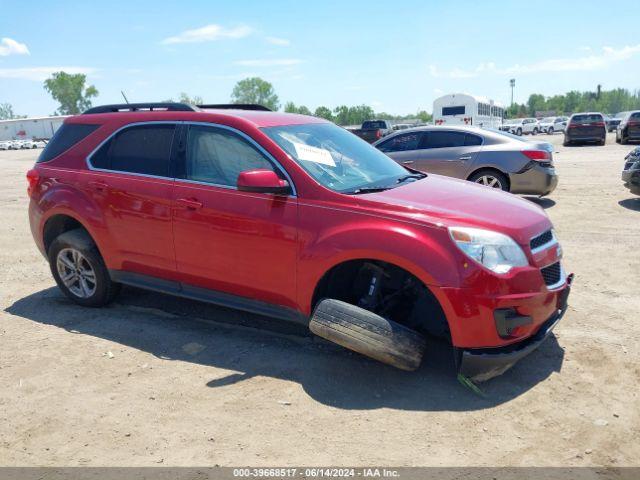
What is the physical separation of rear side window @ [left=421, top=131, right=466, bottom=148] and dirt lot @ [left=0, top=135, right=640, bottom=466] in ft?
17.2

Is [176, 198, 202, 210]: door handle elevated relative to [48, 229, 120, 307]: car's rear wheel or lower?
elevated

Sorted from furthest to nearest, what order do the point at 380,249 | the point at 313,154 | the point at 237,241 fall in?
the point at 313,154
the point at 237,241
the point at 380,249

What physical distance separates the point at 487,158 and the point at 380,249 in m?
6.86

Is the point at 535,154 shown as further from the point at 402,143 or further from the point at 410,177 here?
the point at 410,177

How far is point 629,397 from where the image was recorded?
133 inches

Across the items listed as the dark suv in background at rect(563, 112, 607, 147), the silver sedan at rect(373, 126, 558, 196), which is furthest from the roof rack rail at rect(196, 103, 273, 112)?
the dark suv in background at rect(563, 112, 607, 147)

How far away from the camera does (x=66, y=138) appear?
17.0 ft

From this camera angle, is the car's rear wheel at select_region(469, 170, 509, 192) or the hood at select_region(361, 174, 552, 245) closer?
the hood at select_region(361, 174, 552, 245)

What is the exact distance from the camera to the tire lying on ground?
350 cm

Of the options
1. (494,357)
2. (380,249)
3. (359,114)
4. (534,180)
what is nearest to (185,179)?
(380,249)

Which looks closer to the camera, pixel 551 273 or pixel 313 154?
pixel 551 273

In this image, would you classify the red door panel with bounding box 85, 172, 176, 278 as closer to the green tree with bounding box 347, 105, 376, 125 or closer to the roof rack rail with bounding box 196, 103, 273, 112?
the roof rack rail with bounding box 196, 103, 273, 112

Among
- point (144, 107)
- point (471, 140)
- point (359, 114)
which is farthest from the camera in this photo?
point (359, 114)

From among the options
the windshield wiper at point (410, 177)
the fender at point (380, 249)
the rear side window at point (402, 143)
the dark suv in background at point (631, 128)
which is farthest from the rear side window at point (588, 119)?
the fender at point (380, 249)
